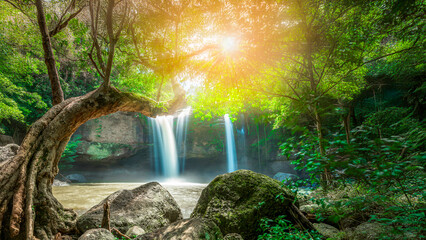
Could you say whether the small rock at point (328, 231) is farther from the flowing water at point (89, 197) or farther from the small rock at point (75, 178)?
the small rock at point (75, 178)

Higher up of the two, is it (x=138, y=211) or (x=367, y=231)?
(x=367, y=231)

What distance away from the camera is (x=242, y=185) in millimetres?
2777

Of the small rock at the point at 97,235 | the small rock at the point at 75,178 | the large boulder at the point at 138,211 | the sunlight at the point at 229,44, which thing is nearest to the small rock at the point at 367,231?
the small rock at the point at 97,235

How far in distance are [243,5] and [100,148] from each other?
1729cm

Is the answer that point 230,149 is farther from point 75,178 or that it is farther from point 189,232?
point 189,232

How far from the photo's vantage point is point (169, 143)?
17984mm

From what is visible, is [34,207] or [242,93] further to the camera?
[242,93]

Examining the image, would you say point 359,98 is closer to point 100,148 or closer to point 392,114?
point 392,114

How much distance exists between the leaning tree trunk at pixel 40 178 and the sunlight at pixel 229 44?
3068 mm

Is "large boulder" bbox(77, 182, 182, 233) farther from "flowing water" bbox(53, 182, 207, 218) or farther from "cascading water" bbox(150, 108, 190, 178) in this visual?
"cascading water" bbox(150, 108, 190, 178)

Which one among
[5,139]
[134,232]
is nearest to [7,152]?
[134,232]

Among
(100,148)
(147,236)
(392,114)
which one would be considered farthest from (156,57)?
(100,148)

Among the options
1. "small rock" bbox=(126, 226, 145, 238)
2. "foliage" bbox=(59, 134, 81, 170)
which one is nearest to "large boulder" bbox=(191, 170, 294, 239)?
"small rock" bbox=(126, 226, 145, 238)

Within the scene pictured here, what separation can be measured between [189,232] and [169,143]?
54.3 ft
